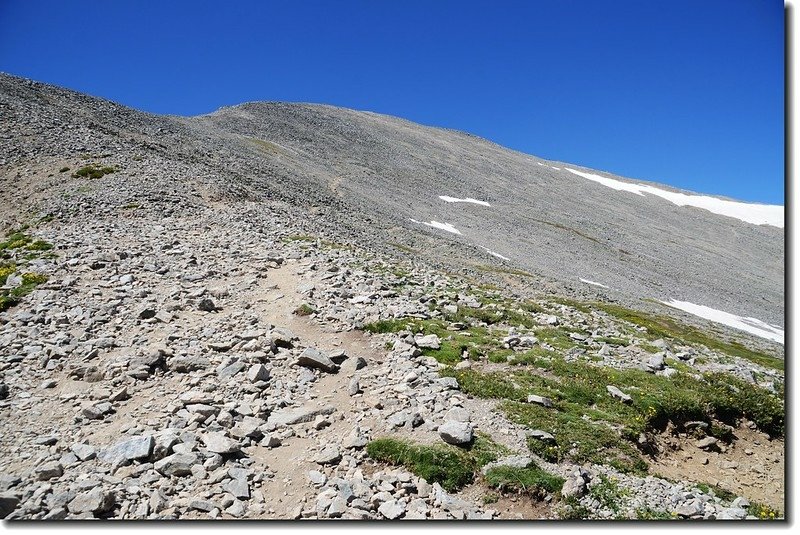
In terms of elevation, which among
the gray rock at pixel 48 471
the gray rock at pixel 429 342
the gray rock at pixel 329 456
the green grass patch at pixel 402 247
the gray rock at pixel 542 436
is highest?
the green grass patch at pixel 402 247

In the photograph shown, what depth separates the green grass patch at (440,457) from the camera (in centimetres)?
932

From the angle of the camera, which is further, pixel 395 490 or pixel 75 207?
pixel 75 207

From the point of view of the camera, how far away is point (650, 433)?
1196 cm

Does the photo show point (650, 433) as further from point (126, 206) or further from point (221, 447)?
point (126, 206)

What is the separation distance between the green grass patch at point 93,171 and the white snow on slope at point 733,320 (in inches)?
2334

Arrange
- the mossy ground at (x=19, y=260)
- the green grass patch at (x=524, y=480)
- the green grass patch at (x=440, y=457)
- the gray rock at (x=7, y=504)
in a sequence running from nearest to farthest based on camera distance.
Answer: the gray rock at (x=7, y=504), the green grass patch at (x=524, y=480), the green grass patch at (x=440, y=457), the mossy ground at (x=19, y=260)

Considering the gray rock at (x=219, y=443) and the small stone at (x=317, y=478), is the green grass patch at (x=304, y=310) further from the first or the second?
the small stone at (x=317, y=478)

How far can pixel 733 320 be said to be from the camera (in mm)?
54906

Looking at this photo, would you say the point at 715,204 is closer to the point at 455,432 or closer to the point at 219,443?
the point at 455,432

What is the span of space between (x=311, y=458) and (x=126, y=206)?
88.1 feet

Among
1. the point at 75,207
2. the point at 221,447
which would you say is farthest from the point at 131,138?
the point at 221,447

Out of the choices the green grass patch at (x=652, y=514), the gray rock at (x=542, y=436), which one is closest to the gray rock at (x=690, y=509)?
the green grass patch at (x=652, y=514)

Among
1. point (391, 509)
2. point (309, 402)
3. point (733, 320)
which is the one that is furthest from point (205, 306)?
point (733, 320)

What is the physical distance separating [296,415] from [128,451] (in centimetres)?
376
